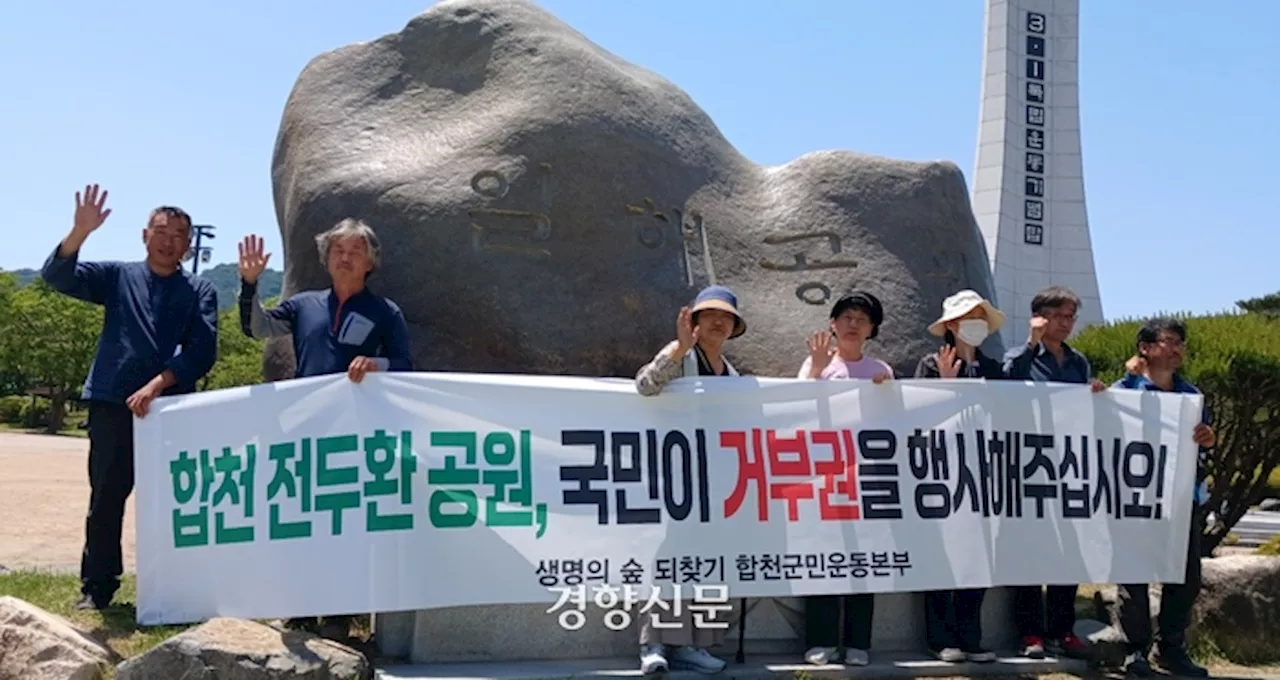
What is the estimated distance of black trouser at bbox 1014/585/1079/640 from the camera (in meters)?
4.89

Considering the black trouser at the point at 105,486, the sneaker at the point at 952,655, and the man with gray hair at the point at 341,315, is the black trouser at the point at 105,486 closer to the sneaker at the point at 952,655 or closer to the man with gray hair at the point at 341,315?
the man with gray hair at the point at 341,315

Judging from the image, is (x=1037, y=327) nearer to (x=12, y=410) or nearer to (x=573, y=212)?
(x=573, y=212)

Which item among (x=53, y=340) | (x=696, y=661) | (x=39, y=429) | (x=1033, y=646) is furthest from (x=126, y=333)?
(x=39, y=429)

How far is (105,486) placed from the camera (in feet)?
15.2

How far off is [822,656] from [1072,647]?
1.19 metres

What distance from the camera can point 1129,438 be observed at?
4969mm

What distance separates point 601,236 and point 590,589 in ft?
6.41

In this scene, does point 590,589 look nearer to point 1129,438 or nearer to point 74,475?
point 1129,438

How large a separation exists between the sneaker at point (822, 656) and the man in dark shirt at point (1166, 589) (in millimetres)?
1335

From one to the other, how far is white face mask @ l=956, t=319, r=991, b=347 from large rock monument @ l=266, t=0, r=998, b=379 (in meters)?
1.09

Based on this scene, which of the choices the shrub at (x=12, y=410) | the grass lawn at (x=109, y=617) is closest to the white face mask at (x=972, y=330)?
the grass lawn at (x=109, y=617)

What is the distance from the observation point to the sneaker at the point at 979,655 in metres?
4.56

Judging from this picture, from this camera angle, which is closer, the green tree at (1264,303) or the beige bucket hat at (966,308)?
the beige bucket hat at (966,308)

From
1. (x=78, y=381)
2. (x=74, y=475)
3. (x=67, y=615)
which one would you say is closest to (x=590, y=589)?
(x=67, y=615)
